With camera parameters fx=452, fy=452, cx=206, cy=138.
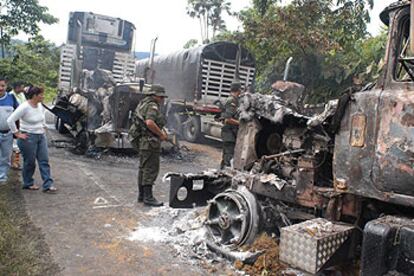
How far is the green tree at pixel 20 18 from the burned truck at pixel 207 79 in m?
5.26

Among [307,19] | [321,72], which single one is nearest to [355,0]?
[307,19]

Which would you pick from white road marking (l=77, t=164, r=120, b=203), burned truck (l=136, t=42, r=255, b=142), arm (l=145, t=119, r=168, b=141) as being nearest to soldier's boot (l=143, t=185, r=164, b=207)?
white road marking (l=77, t=164, r=120, b=203)

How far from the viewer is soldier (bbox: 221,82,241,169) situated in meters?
6.80

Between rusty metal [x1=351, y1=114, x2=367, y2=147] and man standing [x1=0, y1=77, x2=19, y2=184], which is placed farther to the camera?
man standing [x1=0, y1=77, x2=19, y2=184]

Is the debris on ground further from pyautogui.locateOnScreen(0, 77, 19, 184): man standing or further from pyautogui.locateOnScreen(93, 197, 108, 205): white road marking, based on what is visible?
pyautogui.locateOnScreen(0, 77, 19, 184): man standing

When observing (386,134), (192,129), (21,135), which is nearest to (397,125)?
(386,134)

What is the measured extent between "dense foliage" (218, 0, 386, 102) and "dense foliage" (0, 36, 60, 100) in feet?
29.5

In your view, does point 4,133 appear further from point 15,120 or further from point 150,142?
point 150,142

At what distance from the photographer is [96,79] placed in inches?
440

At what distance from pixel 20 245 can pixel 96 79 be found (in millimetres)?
7355

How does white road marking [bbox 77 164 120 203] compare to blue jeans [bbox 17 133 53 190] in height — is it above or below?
below

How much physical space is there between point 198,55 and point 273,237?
9.89m

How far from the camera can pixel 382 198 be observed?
10.4ft

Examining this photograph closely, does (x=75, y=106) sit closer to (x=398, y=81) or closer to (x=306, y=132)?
(x=306, y=132)
